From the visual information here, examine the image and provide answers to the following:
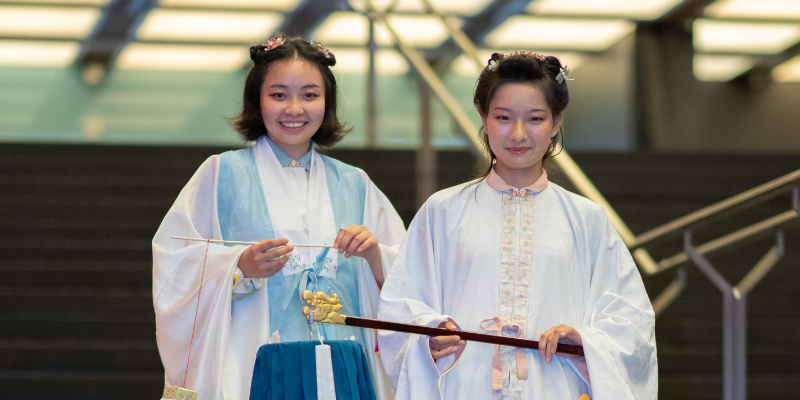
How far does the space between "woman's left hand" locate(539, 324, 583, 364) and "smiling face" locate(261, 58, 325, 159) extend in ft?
2.45

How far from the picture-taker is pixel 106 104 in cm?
688

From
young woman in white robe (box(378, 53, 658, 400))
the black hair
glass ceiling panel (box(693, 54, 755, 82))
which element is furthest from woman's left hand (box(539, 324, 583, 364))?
glass ceiling panel (box(693, 54, 755, 82))

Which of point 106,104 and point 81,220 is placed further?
point 106,104

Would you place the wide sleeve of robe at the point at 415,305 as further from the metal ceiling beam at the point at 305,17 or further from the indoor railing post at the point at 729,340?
the metal ceiling beam at the point at 305,17

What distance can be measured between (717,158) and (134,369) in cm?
424

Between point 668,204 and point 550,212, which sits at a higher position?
point 668,204

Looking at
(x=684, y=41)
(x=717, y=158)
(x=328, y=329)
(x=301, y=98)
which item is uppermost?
(x=684, y=41)

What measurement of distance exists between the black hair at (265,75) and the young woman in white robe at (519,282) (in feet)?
1.32

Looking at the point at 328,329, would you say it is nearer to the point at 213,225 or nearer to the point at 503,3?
the point at 213,225

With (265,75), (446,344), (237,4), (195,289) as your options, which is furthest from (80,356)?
Result: (237,4)

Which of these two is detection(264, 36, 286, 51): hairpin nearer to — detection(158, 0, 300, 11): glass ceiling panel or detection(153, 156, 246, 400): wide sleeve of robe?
detection(153, 156, 246, 400): wide sleeve of robe

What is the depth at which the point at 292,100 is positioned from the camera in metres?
2.15

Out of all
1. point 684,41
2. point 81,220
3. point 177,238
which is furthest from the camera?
point 684,41

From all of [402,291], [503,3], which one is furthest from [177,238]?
[503,3]
